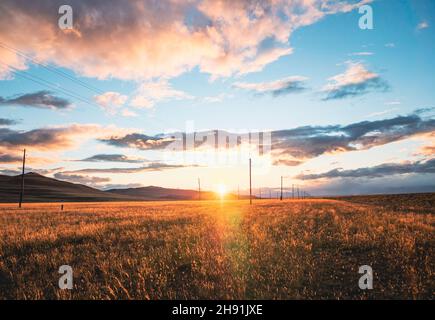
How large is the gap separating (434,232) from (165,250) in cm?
1008

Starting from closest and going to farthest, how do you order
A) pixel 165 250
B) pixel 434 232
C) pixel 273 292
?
pixel 273 292 → pixel 165 250 → pixel 434 232

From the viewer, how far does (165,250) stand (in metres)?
9.44

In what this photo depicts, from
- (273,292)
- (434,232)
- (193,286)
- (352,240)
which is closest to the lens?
(273,292)

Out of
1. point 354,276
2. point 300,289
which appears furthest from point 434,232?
point 300,289

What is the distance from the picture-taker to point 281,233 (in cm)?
1263
